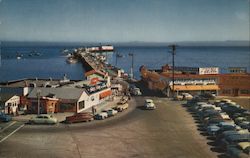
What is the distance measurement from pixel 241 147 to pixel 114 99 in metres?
15.5

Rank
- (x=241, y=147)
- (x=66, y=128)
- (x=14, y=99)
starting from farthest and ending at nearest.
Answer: (x=14, y=99), (x=66, y=128), (x=241, y=147)

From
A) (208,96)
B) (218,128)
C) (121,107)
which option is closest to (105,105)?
(121,107)

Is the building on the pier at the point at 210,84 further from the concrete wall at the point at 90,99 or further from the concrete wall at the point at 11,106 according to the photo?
the concrete wall at the point at 11,106

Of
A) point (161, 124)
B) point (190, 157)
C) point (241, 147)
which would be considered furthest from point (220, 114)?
point (190, 157)

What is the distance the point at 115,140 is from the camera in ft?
67.5

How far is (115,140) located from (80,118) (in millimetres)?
4676

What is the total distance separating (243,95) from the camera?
1372 inches

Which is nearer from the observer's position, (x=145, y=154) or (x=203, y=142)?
(x=145, y=154)

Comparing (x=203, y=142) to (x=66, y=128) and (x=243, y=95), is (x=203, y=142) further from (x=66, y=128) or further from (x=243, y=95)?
(x=243, y=95)

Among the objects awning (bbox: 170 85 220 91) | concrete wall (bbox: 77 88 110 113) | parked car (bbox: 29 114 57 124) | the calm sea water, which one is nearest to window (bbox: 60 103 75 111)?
concrete wall (bbox: 77 88 110 113)

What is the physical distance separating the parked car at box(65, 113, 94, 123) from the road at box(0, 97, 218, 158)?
51cm

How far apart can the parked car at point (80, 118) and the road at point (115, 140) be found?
0.51 m

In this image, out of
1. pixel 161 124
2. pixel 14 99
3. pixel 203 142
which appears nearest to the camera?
pixel 203 142

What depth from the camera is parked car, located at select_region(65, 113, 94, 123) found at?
2420 cm
